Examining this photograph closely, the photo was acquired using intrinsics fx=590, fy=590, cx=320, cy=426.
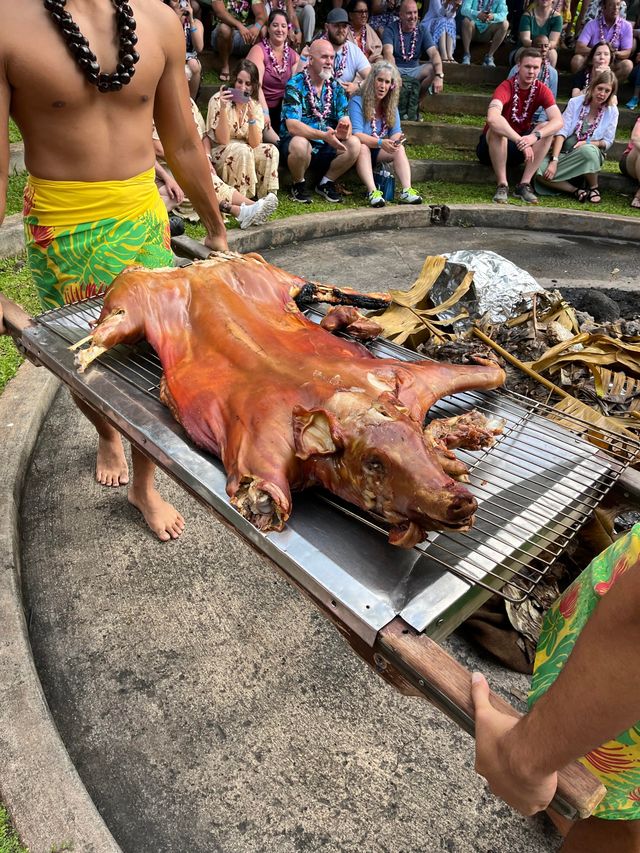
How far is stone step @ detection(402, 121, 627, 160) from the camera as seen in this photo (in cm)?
951

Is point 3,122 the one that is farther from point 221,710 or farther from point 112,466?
point 221,710

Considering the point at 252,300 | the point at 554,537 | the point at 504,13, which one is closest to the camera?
the point at 554,537

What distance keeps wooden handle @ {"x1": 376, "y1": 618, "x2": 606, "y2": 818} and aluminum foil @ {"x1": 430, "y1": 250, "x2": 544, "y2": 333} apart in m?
2.58

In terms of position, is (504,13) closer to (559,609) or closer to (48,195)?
(48,195)

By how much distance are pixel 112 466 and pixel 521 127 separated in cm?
782

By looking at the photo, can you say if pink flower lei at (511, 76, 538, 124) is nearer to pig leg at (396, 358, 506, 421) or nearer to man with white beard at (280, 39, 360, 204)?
man with white beard at (280, 39, 360, 204)

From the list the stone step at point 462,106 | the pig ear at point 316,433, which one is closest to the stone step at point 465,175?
the stone step at point 462,106

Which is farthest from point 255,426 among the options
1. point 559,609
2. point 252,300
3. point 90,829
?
point 90,829

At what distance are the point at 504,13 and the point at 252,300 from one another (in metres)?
12.5

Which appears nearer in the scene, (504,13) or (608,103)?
(608,103)

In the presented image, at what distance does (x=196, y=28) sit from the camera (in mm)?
9055

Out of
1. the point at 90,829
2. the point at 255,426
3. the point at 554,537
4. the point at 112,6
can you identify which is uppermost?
the point at 112,6

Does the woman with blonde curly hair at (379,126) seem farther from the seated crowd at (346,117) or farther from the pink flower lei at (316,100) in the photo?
the pink flower lei at (316,100)

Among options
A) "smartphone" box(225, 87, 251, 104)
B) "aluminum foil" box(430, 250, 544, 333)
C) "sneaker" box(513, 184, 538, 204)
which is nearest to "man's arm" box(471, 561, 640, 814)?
"aluminum foil" box(430, 250, 544, 333)
